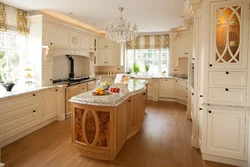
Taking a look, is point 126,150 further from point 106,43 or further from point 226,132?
point 106,43

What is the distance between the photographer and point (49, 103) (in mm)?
4234

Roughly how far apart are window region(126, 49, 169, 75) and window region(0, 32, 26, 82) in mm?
4393

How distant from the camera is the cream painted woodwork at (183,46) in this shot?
6.36 m

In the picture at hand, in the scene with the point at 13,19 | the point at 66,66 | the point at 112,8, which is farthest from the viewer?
the point at 66,66

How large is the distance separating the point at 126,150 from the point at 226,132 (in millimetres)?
1567

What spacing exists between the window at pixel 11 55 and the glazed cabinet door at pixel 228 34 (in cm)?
398

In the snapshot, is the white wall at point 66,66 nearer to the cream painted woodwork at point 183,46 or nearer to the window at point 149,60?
the window at point 149,60

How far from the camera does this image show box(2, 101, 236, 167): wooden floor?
265 cm

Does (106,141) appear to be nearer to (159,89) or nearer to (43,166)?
(43,166)

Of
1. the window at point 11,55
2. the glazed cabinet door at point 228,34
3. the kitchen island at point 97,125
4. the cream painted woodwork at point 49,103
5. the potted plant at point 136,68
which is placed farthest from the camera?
the potted plant at point 136,68

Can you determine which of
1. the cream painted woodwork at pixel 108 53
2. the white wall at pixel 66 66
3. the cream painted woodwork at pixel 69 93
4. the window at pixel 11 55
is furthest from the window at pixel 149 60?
the window at pixel 11 55

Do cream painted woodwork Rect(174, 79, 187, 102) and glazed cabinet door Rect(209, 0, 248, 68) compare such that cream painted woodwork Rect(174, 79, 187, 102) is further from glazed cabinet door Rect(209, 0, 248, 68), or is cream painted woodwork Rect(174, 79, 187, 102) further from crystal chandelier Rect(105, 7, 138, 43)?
glazed cabinet door Rect(209, 0, 248, 68)

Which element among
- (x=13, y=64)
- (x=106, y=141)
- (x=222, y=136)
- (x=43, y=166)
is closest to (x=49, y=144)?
(x=43, y=166)

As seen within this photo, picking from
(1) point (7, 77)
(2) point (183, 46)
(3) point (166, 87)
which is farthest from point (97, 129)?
(2) point (183, 46)
